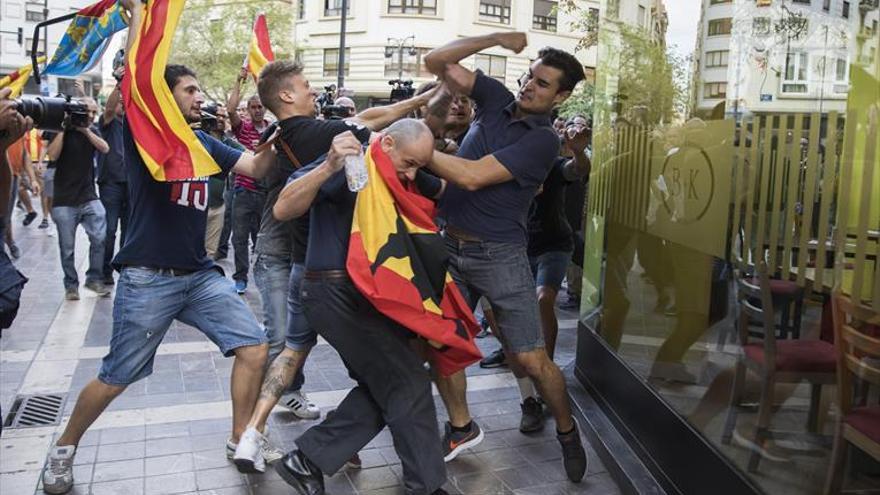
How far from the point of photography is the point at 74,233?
25.1ft

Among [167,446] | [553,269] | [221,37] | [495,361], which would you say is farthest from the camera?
[221,37]

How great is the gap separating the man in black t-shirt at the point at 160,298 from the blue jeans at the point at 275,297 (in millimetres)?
739

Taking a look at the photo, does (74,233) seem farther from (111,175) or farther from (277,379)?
(277,379)

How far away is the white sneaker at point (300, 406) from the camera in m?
4.55

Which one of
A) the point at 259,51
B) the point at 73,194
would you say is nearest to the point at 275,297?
the point at 259,51

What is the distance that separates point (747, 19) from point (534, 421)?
7.79ft

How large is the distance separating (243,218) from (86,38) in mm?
3906

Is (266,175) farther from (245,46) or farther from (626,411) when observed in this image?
(245,46)

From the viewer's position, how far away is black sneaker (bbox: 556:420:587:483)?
3.81 metres

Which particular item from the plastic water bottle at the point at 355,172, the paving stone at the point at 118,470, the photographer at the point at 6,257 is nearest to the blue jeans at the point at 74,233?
the paving stone at the point at 118,470

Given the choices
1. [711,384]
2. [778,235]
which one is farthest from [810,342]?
[711,384]

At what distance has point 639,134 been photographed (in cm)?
433

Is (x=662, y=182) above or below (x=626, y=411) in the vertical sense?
above

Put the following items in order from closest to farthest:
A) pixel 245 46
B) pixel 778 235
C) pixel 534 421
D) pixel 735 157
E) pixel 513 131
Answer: pixel 778 235, pixel 735 157, pixel 513 131, pixel 534 421, pixel 245 46
